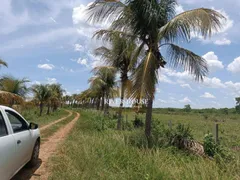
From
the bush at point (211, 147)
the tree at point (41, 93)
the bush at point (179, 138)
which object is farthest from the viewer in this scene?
the tree at point (41, 93)

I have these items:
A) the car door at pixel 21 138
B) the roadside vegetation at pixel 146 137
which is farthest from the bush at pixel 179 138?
the car door at pixel 21 138

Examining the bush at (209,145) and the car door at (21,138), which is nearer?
the car door at (21,138)

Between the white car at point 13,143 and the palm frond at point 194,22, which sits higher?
the palm frond at point 194,22

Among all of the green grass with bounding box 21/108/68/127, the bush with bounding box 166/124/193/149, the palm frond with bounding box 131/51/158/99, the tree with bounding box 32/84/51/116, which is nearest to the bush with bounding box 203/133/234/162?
the bush with bounding box 166/124/193/149

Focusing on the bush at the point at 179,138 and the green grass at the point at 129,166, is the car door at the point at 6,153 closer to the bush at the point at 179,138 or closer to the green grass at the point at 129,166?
the green grass at the point at 129,166

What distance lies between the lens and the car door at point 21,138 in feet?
17.1

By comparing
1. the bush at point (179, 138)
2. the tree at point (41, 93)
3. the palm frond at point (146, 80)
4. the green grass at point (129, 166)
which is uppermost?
the tree at point (41, 93)

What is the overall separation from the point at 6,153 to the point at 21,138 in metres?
1.12

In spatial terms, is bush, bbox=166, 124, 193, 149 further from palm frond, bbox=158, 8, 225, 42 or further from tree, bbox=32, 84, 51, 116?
tree, bbox=32, 84, 51, 116

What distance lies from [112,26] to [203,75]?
423 cm

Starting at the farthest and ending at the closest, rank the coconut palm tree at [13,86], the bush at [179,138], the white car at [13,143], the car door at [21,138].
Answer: the coconut palm tree at [13,86]
the bush at [179,138]
the car door at [21,138]
the white car at [13,143]

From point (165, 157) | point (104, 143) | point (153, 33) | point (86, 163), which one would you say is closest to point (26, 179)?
point (86, 163)

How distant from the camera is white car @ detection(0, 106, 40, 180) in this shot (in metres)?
4.38

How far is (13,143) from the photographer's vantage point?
15.9 ft
